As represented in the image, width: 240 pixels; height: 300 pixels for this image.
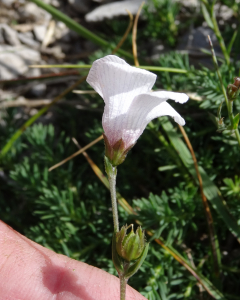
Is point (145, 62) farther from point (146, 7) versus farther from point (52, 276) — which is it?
point (52, 276)

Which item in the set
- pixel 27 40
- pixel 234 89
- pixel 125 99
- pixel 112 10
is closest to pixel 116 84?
pixel 125 99

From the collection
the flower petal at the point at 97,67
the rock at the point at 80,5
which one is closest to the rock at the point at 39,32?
the rock at the point at 80,5

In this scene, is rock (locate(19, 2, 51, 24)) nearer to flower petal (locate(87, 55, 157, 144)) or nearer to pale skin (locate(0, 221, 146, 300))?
pale skin (locate(0, 221, 146, 300))

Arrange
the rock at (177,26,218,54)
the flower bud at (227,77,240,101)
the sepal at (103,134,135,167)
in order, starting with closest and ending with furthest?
the sepal at (103,134,135,167) → the flower bud at (227,77,240,101) → the rock at (177,26,218,54)

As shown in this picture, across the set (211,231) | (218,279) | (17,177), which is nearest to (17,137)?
(17,177)

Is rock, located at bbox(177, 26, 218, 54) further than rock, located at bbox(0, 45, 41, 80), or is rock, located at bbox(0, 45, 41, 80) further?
rock, located at bbox(0, 45, 41, 80)

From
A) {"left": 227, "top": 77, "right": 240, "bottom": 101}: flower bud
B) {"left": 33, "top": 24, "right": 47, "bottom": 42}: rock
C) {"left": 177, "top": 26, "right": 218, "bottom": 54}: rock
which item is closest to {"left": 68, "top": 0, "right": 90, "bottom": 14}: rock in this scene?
{"left": 33, "top": 24, "right": 47, "bottom": 42}: rock
